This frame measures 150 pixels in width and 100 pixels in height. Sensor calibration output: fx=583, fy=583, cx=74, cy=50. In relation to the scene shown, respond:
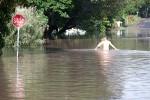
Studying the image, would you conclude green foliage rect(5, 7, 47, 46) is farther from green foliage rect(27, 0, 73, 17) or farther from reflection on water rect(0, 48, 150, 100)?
reflection on water rect(0, 48, 150, 100)

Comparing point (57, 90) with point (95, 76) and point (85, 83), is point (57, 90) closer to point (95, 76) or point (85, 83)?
point (85, 83)

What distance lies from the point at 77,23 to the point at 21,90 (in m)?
39.1

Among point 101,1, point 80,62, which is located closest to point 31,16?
point 80,62

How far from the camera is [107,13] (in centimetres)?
5312

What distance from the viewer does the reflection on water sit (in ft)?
47.5

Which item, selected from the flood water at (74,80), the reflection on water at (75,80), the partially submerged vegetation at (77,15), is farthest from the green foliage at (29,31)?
the reflection on water at (75,80)

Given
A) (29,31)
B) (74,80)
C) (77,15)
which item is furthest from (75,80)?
(77,15)

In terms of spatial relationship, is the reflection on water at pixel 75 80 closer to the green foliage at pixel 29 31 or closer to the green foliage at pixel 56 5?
the green foliage at pixel 29 31

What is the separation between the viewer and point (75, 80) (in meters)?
17.9

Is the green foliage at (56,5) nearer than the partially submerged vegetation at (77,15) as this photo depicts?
Yes

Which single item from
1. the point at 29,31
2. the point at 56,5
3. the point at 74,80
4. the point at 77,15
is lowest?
the point at 74,80

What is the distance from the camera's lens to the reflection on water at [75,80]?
14484mm

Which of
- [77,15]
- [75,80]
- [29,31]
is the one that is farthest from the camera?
[77,15]

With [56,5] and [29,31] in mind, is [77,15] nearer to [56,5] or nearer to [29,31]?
[56,5]
